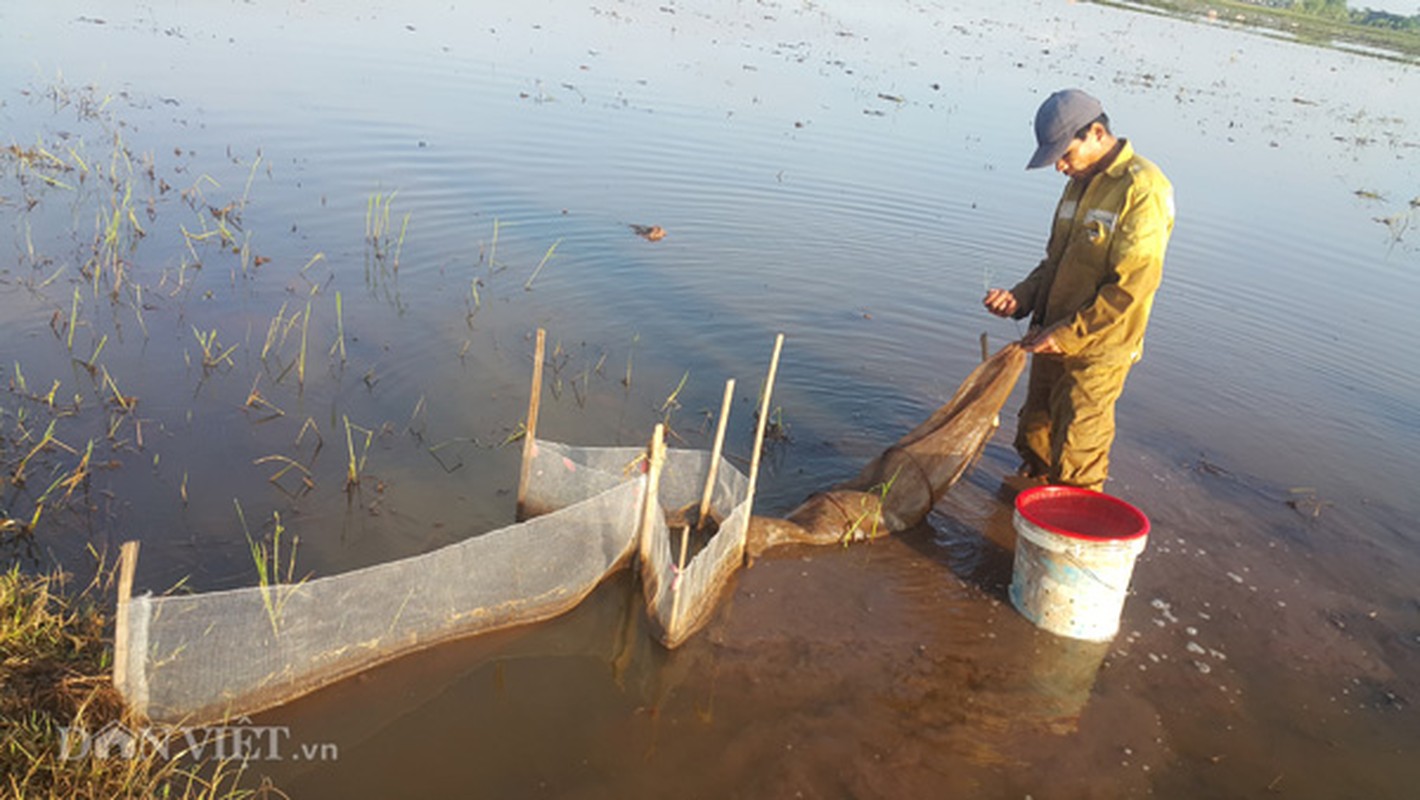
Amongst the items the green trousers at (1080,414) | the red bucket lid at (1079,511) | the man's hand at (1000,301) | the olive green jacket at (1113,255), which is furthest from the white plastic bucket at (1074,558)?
the man's hand at (1000,301)

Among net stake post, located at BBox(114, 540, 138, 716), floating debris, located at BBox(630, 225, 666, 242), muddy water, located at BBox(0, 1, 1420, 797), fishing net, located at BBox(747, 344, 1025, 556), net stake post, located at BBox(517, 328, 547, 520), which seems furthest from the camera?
floating debris, located at BBox(630, 225, 666, 242)

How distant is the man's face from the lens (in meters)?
4.50

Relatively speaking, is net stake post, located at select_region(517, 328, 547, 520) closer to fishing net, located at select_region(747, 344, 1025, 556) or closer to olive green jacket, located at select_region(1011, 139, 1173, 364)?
fishing net, located at select_region(747, 344, 1025, 556)

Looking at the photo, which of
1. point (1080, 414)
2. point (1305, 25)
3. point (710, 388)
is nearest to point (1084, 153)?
point (1080, 414)

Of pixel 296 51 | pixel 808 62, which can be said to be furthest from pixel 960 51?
pixel 296 51

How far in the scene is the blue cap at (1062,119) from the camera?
4.39 metres

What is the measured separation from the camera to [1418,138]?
61.3ft

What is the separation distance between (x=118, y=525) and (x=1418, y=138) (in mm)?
22257

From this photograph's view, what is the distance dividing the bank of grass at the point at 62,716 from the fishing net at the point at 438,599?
0.48 feet

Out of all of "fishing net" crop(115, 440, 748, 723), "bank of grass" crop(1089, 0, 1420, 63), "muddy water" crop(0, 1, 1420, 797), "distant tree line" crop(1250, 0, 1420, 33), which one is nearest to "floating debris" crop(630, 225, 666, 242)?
"muddy water" crop(0, 1, 1420, 797)

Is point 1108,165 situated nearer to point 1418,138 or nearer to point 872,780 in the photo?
point 872,780

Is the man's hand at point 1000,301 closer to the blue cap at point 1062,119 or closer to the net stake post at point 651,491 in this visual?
the blue cap at point 1062,119

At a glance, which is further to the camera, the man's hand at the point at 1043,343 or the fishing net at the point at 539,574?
the man's hand at the point at 1043,343

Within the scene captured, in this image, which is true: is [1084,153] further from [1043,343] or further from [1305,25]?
[1305,25]
